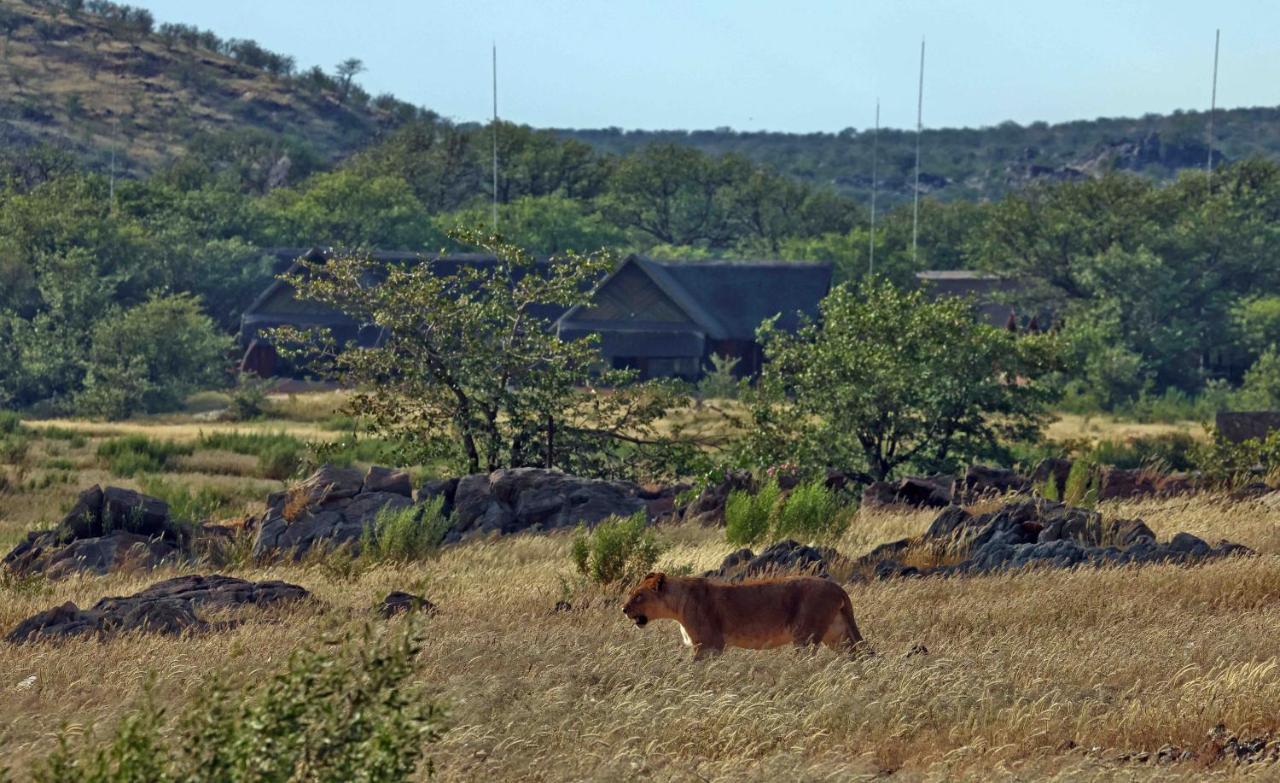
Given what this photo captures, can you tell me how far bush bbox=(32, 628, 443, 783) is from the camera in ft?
19.2

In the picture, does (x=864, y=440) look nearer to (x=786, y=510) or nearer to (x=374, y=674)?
(x=786, y=510)

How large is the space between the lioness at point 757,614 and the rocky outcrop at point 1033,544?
380 centimetres

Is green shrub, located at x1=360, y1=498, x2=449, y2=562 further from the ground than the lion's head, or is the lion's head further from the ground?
the lion's head

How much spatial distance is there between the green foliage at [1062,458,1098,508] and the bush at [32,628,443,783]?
16.0 metres

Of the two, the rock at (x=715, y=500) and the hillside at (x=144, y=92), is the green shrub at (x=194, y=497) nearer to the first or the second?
the rock at (x=715, y=500)

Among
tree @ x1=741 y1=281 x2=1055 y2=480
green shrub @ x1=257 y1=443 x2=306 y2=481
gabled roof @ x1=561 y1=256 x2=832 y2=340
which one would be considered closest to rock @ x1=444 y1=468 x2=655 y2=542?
tree @ x1=741 y1=281 x2=1055 y2=480

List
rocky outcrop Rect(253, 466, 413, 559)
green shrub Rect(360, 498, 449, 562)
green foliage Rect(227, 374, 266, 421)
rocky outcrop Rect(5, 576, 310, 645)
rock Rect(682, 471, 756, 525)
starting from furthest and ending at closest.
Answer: green foliage Rect(227, 374, 266, 421), rock Rect(682, 471, 756, 525), rocky outcrop Rect(253, 466, 413, 559), green shrub Rect(360, 498, 449, 562), rocky outcrop Rect(5, 576, 310, 645)

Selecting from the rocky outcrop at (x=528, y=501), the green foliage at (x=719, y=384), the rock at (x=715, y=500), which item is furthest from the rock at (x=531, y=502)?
the green foliage at (x=719, y=384)

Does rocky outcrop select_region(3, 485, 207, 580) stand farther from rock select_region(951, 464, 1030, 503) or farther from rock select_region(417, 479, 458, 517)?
rock select_region(951, 464, 1030, 503)

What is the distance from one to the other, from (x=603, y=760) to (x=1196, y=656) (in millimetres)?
4559

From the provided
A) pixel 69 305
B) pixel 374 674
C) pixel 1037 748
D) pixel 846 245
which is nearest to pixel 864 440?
pixel 1037 748

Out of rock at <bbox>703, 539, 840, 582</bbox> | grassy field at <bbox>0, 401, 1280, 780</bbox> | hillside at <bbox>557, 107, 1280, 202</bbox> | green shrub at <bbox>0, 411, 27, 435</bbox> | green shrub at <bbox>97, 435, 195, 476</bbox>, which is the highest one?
hillside at <bbox>557, 107, 1280, 202</bbox>

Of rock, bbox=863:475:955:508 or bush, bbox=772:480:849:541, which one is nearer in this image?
bush, bbox=772:480:849:541

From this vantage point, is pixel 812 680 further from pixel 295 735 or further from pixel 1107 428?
pixel 1107 428
